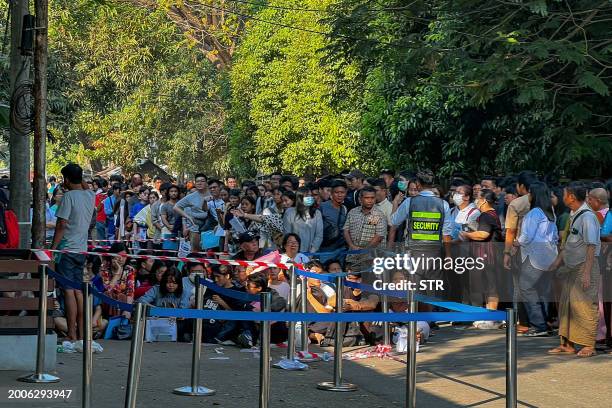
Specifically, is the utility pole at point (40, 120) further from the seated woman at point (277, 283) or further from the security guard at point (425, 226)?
the security guard at point (425, 226)

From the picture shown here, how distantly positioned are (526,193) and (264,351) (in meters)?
7.07

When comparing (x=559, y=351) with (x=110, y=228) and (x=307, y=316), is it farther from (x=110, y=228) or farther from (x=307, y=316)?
(x=110, y=228)

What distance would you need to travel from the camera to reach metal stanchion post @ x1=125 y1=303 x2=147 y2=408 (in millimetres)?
7301

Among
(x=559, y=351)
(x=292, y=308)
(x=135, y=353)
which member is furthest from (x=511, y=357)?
(x=559, y=351)

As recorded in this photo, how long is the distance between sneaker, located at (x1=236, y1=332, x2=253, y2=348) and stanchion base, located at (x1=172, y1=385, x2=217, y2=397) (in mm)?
3230

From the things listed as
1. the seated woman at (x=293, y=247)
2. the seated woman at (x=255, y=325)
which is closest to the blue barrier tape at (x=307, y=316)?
the seated woman at (x=255, y=325)

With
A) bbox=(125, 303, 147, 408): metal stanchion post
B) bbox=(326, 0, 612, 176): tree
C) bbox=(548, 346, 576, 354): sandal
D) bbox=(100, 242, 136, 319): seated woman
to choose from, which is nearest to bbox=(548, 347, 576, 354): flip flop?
bbox=(548, 346, 576, 354): sandal

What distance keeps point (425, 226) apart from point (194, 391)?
18.1 ft

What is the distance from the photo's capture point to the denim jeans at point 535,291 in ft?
46.9

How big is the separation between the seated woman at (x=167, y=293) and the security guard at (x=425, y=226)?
3002 mm

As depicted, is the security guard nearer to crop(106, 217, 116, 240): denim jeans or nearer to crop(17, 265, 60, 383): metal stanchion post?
crop(17, 265, 60, 383): metal stanchion post

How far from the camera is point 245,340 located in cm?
1333

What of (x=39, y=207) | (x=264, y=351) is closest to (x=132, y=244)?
(x=39, y=207)

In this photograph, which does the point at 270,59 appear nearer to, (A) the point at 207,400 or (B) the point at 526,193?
(B) the point at 526,193
